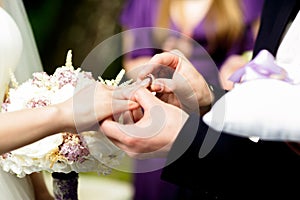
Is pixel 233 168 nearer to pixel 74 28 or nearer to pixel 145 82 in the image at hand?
pixel 145 82

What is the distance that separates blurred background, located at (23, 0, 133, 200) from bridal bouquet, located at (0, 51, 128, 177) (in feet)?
10.3

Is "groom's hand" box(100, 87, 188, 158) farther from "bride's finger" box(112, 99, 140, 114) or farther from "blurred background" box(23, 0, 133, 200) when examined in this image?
"blurred background" box(23, 0, 133, 200)

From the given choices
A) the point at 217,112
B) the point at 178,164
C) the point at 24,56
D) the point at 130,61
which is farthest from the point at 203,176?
the point at 130,61

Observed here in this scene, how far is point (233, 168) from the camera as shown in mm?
1248

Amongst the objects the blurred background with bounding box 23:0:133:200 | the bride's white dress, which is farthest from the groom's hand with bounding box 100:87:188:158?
the blurred background with bounding box 23:0:133:200

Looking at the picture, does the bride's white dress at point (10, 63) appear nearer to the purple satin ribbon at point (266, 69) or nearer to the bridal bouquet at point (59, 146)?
the bridal bouquet at point (59, 146)

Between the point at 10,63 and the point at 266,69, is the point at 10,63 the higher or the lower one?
the lower one

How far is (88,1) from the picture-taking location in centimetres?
501

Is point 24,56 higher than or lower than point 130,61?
higher

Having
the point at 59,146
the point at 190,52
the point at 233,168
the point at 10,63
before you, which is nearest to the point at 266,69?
the point at 233,168

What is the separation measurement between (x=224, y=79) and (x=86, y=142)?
42.3 inches

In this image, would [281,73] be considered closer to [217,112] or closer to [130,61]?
[217,112]

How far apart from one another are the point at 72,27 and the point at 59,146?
11.5 feet

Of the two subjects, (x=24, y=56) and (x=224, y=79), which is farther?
(x=224, y=79)
